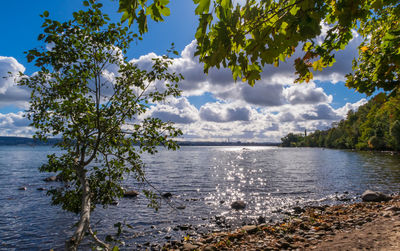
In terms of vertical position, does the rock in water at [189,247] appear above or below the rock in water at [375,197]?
below

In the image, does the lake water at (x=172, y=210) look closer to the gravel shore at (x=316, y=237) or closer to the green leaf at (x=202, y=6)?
the gravel shore at (x=316, y=237)

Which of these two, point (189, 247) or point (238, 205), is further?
point (238, 205)

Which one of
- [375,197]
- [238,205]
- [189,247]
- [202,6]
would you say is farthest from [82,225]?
[375,197]

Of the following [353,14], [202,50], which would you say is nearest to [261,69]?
[202,50]

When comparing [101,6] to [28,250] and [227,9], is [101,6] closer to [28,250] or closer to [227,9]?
[227,9]

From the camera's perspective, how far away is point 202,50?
111 inches

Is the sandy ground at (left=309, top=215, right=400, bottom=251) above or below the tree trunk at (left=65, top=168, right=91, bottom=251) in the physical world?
below

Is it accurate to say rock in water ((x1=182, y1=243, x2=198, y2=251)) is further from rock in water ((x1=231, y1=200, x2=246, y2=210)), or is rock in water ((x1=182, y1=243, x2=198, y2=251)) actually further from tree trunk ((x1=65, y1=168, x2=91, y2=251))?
rock in water ((x1=231, y1=200, x2=246, y2=210))

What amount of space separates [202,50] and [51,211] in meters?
21.3

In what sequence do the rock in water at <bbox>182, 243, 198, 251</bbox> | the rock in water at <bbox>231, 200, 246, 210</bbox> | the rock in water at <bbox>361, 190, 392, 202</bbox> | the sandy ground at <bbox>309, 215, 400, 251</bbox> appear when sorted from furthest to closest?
the rock in water at <bbox>231, 200, 246, 210</bbox> < the rock in water at <bbox>361, 190, 392, 202</bbox> < the rock in water at <bbox>182, 243, 198, 251</bbox> < the sandy ground at <bbox>309, 215, 400, 251</bbox>

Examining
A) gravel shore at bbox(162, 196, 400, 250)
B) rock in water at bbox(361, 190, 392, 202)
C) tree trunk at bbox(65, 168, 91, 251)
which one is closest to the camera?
tree trunk at bbox(65, 168, 91, 251)

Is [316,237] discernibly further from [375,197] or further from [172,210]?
[375,197]

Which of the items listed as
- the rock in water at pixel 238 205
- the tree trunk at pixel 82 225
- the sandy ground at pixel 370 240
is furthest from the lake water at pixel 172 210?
the sandy ground at pixel 370 240

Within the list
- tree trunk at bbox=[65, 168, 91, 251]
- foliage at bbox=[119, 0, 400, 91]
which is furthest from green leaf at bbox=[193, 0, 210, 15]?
tree trunk at bbox=[65, 168, 91, 251]
